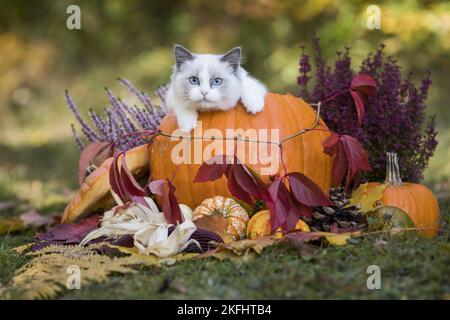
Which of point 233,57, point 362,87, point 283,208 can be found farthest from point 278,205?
point 362,87

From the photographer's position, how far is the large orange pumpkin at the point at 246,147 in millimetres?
2330

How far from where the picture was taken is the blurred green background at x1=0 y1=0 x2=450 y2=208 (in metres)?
5.12

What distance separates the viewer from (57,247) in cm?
213

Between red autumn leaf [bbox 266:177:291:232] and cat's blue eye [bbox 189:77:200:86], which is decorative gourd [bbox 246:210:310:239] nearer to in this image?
red autumn leaf [bbox 266:177:291:232]

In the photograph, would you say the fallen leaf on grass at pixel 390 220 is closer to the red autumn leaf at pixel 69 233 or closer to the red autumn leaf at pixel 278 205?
the red autumn leaf at pixel 278 205

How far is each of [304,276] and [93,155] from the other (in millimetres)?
1418

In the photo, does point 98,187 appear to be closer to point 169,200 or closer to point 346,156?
point 169,200

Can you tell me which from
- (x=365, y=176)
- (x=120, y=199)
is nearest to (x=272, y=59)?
(x=365, y=176)

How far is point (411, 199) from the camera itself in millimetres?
2295

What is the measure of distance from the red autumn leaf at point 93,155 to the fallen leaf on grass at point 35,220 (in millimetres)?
281

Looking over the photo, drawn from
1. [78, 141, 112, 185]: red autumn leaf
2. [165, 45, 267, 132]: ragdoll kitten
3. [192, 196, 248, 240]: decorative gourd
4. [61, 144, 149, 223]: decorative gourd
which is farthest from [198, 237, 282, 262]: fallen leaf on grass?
[78, 141, 112, 185]: red autumn leaf

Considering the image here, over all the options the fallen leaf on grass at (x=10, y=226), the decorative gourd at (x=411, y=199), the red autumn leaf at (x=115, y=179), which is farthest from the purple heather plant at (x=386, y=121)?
the fallen leaf on grass at (x=10, y=226)
